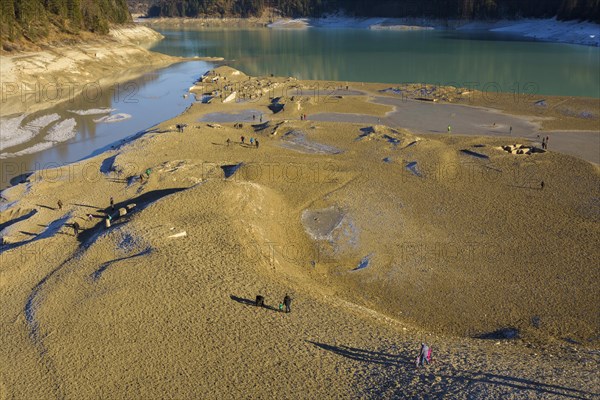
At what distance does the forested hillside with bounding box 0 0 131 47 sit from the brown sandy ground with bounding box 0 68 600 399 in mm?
76832

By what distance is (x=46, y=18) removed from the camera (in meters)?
121

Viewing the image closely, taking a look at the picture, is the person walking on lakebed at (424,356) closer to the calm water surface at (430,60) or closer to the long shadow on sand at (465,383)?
the long shadow on sand at (465,383)

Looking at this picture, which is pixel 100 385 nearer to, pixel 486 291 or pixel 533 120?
pixel 486 291

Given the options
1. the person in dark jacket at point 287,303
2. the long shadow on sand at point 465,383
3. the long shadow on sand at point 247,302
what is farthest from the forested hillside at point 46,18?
the long shadow on sand at point 465,383

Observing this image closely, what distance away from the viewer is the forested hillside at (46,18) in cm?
10347

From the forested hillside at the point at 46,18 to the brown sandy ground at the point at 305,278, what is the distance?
7683 cm

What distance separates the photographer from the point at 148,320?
919 inches

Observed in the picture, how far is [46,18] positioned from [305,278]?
122793 mm

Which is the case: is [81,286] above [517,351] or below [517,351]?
above

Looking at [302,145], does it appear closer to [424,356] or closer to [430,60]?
[424,356]

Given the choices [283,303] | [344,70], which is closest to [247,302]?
[283,303]

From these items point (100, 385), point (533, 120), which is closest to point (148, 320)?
point (100, 385)

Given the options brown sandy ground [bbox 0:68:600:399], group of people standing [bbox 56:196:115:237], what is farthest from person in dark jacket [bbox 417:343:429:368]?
group of people standing [bbox 56:196:115:237]

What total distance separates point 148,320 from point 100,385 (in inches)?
160
